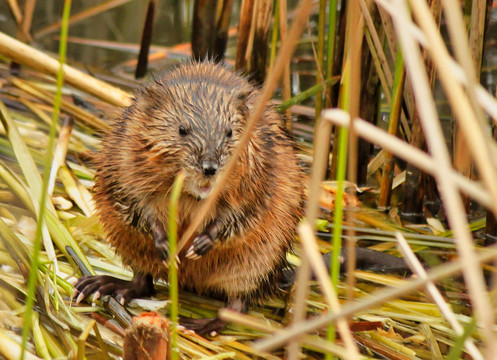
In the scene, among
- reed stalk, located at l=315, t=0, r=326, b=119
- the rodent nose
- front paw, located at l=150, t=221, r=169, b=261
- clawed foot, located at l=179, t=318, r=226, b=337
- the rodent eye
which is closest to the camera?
the rodent nose

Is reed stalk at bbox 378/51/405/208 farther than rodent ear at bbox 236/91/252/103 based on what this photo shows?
Yes

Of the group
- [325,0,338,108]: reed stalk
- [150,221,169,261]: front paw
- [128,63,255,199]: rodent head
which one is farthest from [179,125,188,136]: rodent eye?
[325,0,338,108]: reed stalk

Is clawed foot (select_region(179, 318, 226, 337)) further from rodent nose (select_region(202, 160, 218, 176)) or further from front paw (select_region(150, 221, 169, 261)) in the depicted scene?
rodent nose (select_region(202, 160, 218, 176))

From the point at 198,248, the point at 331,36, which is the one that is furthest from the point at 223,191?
the point at 331,36

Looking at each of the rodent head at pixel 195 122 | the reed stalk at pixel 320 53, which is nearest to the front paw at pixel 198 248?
the rodent head at pixel 195 122

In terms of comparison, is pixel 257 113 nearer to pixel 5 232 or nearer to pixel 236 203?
pixel 236 203

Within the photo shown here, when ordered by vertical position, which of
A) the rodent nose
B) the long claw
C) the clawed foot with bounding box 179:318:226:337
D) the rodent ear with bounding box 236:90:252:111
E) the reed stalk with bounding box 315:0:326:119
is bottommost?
the clawed foot with bounding box 179:318:226:337

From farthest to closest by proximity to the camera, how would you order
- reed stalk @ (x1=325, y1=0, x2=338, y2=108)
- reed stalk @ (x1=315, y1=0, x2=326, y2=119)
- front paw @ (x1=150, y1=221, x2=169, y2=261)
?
1. reed stalk @ (x1=315, y1=0, x2=326, y2=119)
2. reed stalk @ (x1=325, y1=0, x2=338, y2=108)
3. front paw @ (x1=150, y1=221, x2=169, y2=261)
